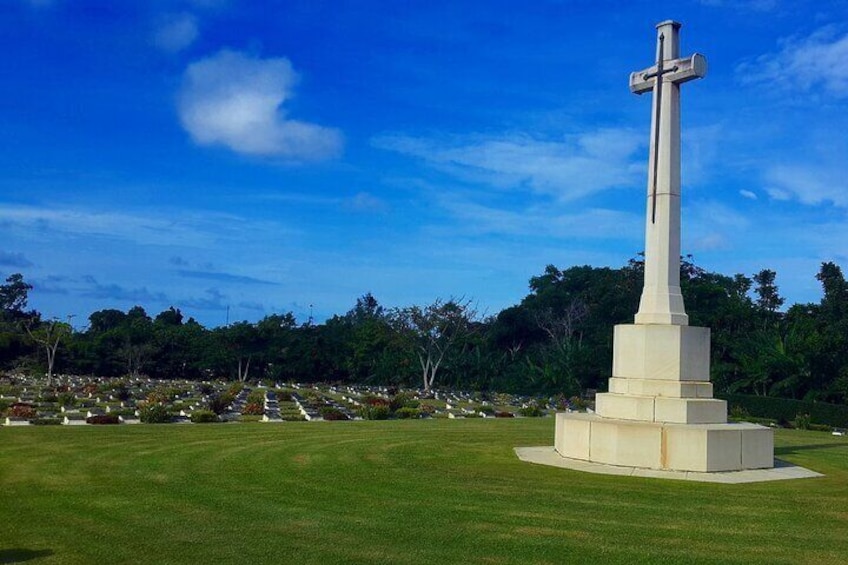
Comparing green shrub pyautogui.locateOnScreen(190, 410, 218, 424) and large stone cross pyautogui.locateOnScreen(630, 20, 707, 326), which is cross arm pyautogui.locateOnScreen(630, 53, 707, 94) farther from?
green shrub pyautogui.locateOnScreen(190, 410, 218, 424)

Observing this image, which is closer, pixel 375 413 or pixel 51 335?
pixel 375 413

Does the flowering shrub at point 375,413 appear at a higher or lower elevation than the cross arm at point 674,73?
lower

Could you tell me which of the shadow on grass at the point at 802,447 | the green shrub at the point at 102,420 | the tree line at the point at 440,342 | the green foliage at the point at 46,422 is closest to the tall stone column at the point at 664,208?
the shadow on grass at the point at 802,447

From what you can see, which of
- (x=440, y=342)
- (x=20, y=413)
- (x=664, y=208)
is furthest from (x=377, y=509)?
(x=440, y=342)

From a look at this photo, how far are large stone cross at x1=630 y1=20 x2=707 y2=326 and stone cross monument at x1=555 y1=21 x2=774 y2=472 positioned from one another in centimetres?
2

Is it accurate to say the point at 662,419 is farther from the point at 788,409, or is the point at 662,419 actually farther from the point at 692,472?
the point at 788,409

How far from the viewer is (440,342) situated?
48.9 m

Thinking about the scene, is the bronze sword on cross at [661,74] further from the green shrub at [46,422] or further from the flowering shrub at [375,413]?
the green shrub at [46,422]

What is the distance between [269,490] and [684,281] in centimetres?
4132

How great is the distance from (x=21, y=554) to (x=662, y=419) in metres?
9.55

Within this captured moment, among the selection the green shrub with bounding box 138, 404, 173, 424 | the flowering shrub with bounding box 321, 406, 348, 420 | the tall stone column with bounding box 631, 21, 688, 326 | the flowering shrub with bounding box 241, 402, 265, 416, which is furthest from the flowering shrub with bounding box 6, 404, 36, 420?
the tall stone column with bounding box 631, 21, 688, 326

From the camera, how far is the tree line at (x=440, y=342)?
43.2m

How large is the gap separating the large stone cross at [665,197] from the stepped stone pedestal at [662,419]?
49cm

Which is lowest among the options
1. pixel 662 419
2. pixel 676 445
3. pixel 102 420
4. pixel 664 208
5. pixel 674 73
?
pixel 102 420
